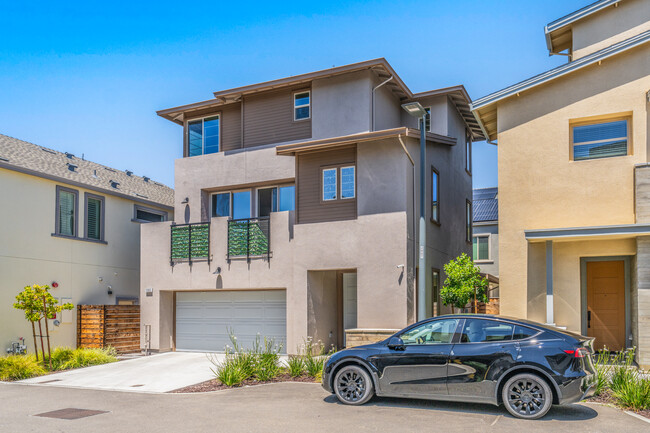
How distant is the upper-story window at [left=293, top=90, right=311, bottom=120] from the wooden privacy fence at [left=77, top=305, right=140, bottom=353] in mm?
8467

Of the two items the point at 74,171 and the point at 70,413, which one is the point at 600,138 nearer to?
the point at 70,413

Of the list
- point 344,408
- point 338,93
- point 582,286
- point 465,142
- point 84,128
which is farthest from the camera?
point 465,142

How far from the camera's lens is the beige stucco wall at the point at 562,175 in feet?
44.5

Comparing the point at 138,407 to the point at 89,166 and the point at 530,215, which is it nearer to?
the point at 530,215

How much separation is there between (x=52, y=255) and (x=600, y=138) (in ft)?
54.9

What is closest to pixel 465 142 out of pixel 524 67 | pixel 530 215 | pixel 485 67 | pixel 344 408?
pixel 524 67

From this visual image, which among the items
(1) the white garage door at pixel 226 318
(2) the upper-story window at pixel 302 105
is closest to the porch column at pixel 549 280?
(1) the white garage door at pixel 226 318

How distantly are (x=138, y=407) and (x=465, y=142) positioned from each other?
52.5 feet

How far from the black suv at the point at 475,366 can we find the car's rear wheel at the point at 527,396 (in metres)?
0.01

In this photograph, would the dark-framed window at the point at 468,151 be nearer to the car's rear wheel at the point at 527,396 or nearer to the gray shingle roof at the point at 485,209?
the gray shingle roof at the point at 485,209

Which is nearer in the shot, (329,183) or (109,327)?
(329,183)

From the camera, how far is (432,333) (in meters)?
9.57

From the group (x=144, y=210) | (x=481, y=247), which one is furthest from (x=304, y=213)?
(x=481, y=247)

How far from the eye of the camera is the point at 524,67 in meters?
20.1
